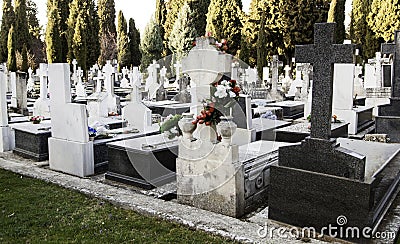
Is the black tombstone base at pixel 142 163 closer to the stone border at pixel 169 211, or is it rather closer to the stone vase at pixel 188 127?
the stone border at pixel 169 211

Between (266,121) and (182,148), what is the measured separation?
4.45 metres

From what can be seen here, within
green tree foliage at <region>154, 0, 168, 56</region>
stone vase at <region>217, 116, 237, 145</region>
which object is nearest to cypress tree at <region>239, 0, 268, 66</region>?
green tree foliage at <region>154, 0, 168, 56</region>

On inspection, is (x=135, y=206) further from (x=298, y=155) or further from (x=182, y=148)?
(x=298, y=155)

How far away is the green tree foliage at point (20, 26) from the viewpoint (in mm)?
31667

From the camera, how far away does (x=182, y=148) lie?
4.89 m

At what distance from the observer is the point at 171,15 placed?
39000 mm

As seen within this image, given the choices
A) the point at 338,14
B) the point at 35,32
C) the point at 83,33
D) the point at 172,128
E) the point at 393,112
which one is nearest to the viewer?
the point at 172,128

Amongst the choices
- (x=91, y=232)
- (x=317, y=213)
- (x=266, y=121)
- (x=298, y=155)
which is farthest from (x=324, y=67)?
(x=266, y=121)

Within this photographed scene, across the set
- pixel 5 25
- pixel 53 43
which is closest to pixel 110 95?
pixel 53 43

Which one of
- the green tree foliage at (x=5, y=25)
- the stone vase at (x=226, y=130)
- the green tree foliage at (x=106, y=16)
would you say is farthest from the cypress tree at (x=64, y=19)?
the stone vase at (x=226, y=130)

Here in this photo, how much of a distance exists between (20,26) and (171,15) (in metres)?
14.4

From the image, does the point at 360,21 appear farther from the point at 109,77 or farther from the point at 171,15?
the point at 109,77

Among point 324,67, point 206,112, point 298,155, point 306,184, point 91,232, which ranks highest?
point 324,67
